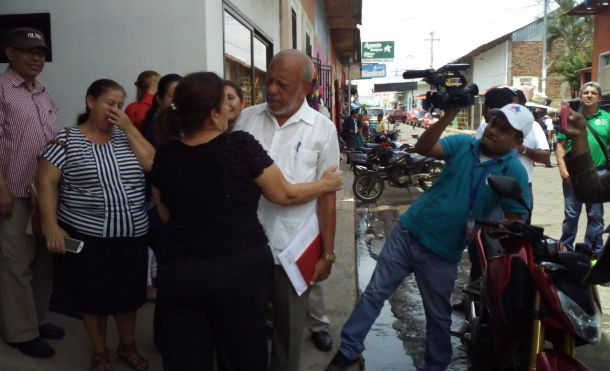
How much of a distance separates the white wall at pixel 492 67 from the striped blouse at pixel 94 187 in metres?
39.5

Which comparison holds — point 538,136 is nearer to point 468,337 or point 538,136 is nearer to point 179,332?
point 468,337

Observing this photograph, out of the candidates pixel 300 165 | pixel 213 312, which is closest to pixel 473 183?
pixel 300 165

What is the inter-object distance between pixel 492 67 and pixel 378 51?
1502cm

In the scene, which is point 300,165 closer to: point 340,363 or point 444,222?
point 444,222

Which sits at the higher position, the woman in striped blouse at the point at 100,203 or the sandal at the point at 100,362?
the woman in striped blouse at the point at 100,203

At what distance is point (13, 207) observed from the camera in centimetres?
330

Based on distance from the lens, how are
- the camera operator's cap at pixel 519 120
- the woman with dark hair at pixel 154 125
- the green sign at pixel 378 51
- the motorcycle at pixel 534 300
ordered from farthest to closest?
1. the green sign at pixel 378 51
2. the woman with dark hair at pixel 154 125
3. the camera operator's cap at pixel 519 120
4. the motorcycle at pixel 534 300

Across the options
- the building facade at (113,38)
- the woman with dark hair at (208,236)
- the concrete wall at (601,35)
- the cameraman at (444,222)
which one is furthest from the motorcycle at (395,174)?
the concrete wall at (601,35)

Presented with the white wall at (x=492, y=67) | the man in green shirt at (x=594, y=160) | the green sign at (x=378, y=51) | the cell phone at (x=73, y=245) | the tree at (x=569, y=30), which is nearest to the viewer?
Result: the cell phone at (x=73, y=245)

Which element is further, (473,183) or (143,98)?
(143,98)

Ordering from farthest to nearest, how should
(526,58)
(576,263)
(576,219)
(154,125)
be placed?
(526,58)
(576,219)
(154,125)
(576,263)

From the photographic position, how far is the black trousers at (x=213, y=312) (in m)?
2.17

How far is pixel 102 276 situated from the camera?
2.99 metres

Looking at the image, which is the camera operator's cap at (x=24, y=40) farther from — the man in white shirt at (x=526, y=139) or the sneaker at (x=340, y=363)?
the man in white shirt at (x=526, y=139)
